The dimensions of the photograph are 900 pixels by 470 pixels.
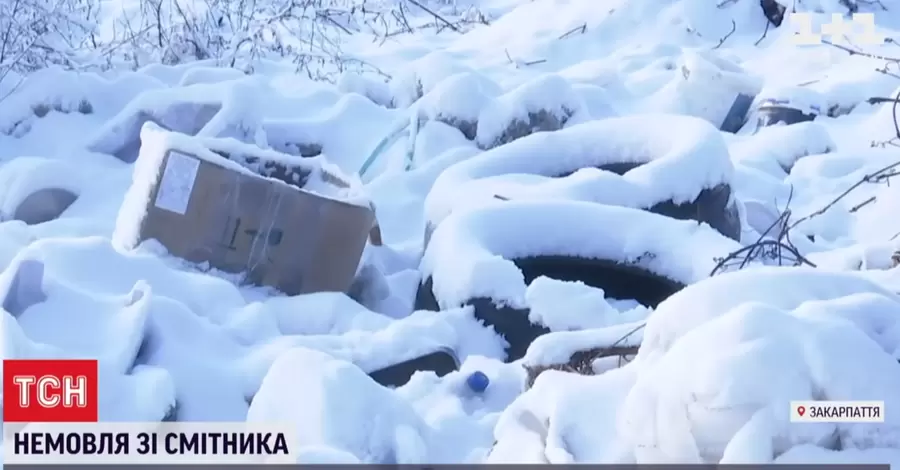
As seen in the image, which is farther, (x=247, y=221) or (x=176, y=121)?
(x=176, y=121)

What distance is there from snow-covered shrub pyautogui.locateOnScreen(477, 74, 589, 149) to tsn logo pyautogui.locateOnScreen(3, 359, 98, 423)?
3137mm

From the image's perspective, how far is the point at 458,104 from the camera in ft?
18.3

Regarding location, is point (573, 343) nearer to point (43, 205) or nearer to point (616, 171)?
point (616, 171)

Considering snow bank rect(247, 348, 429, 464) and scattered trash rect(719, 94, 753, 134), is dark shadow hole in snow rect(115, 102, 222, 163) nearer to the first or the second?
scattered trash rect(719, 94, 753, 134)

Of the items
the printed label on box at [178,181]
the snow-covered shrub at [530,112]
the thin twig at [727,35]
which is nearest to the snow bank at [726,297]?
the printed label on box at [178,181]

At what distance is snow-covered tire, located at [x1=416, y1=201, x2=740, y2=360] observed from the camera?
365cm

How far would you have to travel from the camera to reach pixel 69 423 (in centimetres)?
232

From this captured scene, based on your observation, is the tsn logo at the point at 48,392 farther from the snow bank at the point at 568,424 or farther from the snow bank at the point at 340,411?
the snow bank at the point at 568,424

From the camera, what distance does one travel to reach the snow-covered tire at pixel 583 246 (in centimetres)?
365

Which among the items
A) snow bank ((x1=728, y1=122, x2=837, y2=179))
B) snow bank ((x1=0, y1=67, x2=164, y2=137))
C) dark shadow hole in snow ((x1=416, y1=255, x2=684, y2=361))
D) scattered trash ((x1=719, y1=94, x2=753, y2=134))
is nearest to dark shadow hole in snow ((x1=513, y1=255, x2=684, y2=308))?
dark shadow hole in snow ((x1=416, y1=255, x2=684, y2=361))

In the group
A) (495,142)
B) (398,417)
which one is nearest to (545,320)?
(398,417)

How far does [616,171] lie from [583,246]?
1015 millimetres

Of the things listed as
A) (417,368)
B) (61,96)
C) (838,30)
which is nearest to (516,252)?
(417,368)

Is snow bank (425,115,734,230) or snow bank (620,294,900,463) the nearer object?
snow bank (620,294,900,463)
